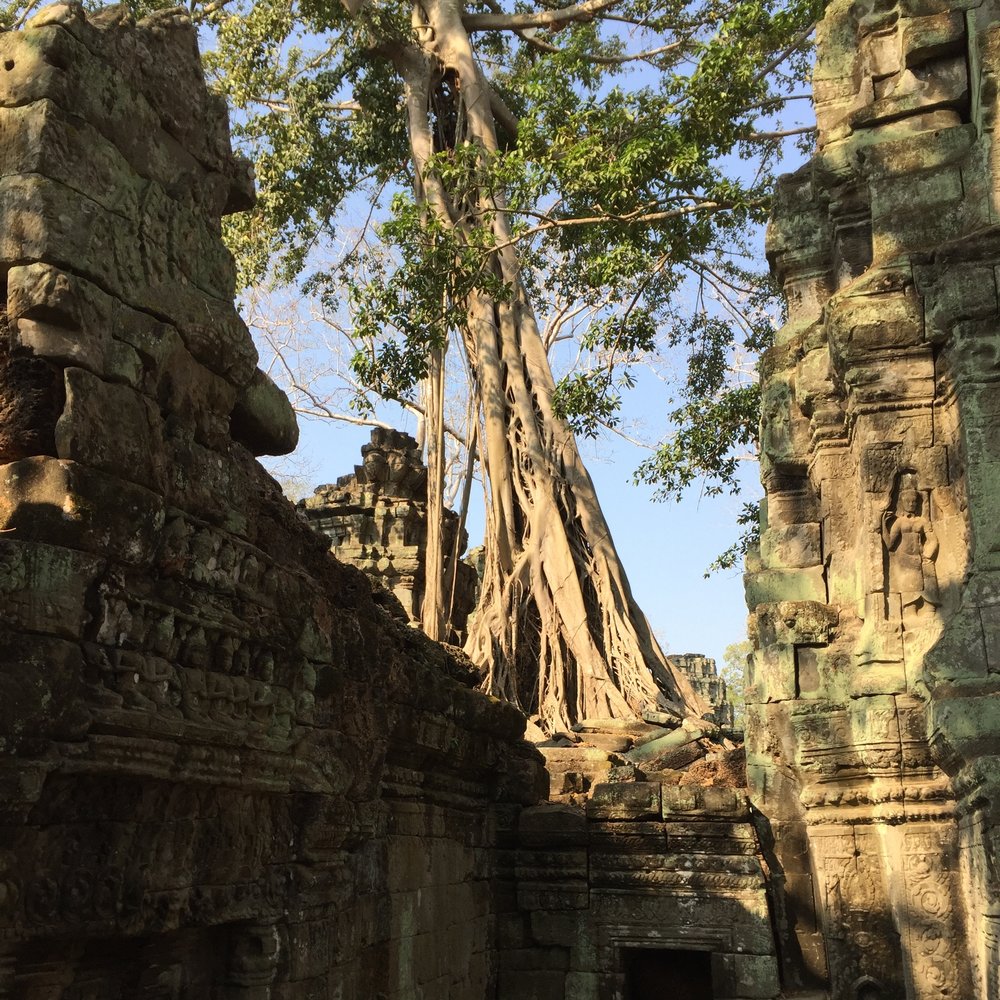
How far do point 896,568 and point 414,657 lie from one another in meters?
2.60

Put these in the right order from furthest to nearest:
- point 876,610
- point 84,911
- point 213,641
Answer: point 876,610 < point 213,641 < point 84,911

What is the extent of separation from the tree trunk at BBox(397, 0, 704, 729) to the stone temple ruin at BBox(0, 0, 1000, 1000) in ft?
8.74

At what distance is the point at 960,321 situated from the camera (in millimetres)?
5500

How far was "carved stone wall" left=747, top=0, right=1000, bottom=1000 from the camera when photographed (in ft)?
16.7

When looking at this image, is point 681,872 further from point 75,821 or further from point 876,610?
point 75,821

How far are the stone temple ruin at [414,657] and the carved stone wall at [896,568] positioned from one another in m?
0.02

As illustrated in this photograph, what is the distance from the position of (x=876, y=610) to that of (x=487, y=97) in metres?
10.4

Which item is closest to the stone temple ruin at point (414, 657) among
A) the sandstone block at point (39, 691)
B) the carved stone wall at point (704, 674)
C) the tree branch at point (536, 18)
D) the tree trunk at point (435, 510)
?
the sandstone block at point (39, 691)

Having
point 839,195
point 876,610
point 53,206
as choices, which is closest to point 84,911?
point 53,206

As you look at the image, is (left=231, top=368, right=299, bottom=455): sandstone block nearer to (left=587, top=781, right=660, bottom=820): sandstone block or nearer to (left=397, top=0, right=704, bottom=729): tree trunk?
(left=587, top=781, right=660, bottom=820): sandstone block

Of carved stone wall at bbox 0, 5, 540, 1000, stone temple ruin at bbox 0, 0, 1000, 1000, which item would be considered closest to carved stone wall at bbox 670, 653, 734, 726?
stone temple ruin at bbox 0, 0, 1000, 1000

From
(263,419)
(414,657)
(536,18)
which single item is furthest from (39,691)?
(536,18)

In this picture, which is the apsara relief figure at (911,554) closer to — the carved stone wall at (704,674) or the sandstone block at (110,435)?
the sandstone block at (110,435)

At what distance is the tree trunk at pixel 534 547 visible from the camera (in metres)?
11.4
